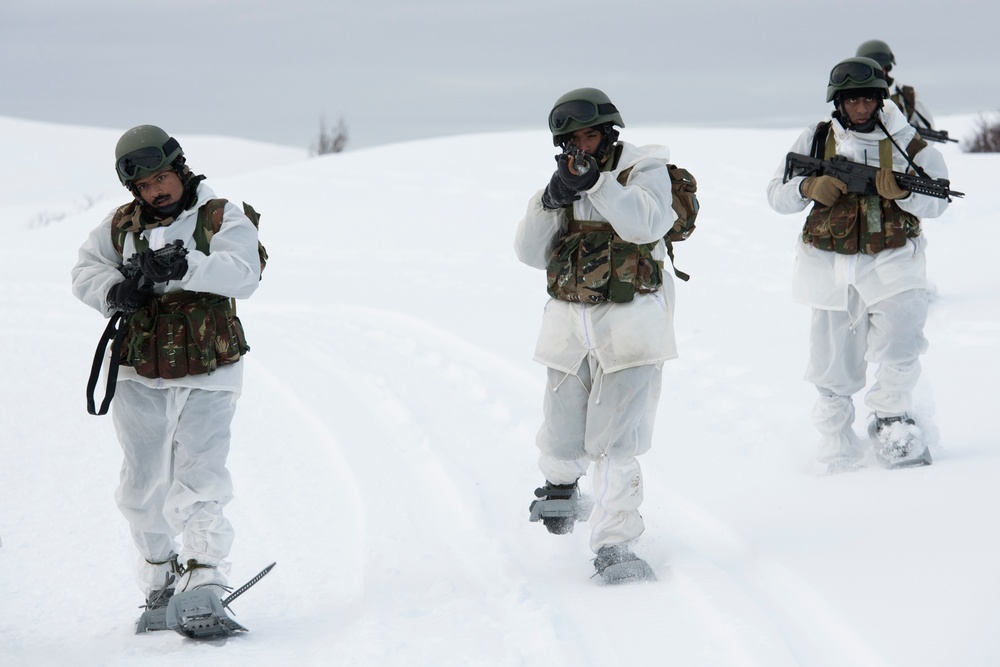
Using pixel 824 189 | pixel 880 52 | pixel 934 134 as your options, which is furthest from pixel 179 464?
pixel 880 52

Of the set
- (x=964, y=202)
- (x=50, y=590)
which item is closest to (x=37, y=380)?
(x=50, y=590)

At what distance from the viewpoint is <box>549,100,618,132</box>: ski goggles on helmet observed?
171 inches

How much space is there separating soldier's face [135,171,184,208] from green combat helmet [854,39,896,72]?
5.37m

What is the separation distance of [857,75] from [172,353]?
353 centimetres

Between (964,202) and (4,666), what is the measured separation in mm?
12327

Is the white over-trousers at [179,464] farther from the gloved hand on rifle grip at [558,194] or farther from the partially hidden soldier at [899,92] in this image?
the partially hidden soldier at [899,92]

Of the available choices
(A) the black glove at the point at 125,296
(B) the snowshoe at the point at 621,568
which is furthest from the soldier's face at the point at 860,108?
(A) the black glove at the point at 125,296

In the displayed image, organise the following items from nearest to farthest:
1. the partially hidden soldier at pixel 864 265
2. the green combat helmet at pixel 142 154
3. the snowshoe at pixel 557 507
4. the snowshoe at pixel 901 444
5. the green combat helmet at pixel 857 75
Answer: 1. the green combat helmet at pixel 142 154
2. the snowshoe at pixel 557 507
3. the green combat helmet at pixel 857 75
4. the partially hidden soldier at pixel 864 265
5. the snowshoe at pixel 901 444

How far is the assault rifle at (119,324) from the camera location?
4.00 meters

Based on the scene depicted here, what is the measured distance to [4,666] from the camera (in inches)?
156

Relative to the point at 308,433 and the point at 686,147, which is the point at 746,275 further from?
the point at 686,147

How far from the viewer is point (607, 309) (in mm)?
4539

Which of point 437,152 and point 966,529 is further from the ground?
point 437,152

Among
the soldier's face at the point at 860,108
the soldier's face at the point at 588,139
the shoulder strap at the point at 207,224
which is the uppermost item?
the soldier's face at the point at 860,108
